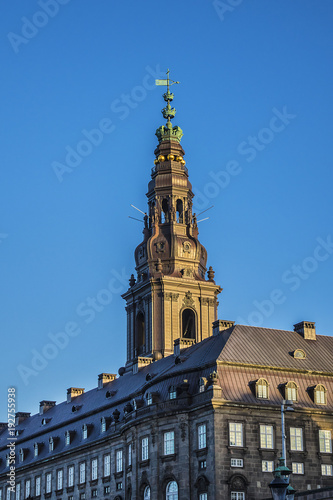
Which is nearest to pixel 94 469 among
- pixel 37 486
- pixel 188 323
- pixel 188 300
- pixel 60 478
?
pixel 60 478

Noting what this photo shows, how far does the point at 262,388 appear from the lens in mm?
87062

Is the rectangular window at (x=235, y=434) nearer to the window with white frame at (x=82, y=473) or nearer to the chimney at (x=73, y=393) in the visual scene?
the window with white frame at (x=82, y=473)

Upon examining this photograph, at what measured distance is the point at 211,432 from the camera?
8331 centimetres

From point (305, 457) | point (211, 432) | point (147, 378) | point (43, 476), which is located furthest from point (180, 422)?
point (43, 476)

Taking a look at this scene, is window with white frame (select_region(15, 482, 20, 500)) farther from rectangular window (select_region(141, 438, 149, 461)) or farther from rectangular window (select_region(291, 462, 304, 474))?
rectangular window (select_region(291, 462, 304, 474))

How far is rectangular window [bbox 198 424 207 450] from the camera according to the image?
84.1 metres

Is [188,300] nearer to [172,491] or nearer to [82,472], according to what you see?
[82,472]

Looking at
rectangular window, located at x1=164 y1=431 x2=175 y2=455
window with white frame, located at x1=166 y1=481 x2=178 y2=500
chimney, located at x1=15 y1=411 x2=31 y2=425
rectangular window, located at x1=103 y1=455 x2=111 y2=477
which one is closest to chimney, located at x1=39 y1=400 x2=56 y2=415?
chimney, located at x1=15 y1=411 x2=31 y2=425

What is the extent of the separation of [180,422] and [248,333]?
12.6 meters

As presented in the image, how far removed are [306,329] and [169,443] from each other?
20252mm

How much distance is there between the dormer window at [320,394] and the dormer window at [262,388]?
16.3 feet

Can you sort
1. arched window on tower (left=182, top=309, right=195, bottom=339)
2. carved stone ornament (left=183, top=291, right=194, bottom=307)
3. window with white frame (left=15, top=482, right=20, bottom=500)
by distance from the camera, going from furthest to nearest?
arched window on tower (left=182, top=309, right=195, bottom=339) < carved stone ornament (left=183, top=291, right=194, bottom=307) < window with white frame (left=15, top=482, right=20, bottom=500)

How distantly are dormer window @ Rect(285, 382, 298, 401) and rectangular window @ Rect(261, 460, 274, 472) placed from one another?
20.9 feet

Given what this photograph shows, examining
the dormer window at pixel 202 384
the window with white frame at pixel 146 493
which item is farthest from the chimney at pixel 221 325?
the window with white frame at pixel 146 493
